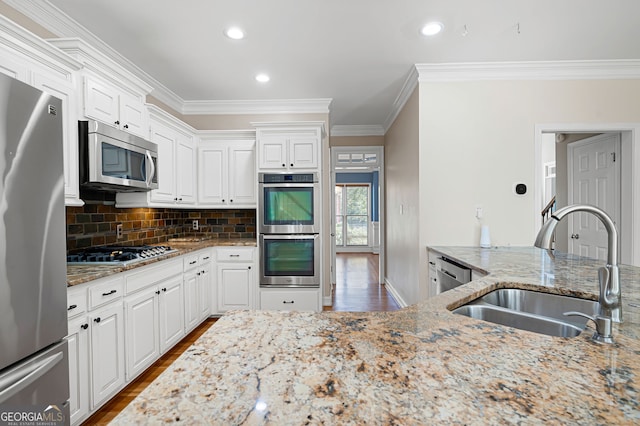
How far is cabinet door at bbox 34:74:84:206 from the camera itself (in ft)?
6.00

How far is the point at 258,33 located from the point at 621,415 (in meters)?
2.80

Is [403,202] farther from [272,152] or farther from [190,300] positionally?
[190,300]

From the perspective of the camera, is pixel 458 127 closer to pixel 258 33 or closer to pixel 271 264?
pixel 258 33

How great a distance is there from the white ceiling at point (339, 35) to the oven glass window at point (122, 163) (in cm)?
96

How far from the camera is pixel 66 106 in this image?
6.08ft

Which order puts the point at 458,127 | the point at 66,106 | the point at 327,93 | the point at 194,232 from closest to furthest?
the point at 66,106 → the point at 458,127 → the point at 327,93 → the point at 194,232

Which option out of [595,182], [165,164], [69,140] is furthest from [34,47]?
[595,182]

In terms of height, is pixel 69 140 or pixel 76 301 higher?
pixel 69 140

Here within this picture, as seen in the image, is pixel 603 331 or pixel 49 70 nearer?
pixel 603 331

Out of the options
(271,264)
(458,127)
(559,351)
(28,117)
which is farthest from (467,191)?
(28,117)

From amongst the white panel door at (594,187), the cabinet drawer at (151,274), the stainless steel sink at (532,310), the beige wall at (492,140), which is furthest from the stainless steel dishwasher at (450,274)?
the cabinet drawer at (151,274)

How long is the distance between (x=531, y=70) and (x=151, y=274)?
3947mm

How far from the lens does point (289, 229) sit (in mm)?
3439

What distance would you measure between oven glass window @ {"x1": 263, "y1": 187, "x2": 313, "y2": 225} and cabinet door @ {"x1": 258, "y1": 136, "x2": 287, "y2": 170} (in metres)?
0.28
